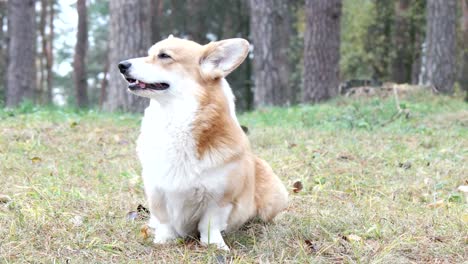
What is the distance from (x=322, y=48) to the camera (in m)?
10.8

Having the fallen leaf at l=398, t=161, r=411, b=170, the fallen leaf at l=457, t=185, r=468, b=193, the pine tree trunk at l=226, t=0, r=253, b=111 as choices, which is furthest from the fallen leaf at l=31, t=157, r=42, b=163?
the pine tree trunk at l=226, t=0, r=253, b=111

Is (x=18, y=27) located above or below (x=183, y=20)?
below

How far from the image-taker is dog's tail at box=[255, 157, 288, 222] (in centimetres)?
355

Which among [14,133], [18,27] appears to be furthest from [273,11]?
[14,133]

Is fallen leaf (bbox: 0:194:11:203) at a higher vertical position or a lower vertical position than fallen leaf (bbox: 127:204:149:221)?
higher

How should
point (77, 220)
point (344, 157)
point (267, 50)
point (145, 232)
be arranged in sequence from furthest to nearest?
point (267, 50), point (344, 157), point (77, 220), point (145, 232)

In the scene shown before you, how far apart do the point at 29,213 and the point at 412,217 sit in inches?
98.1

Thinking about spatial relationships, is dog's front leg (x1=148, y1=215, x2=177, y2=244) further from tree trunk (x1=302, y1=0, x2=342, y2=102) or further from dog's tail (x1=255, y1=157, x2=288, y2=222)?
tree trunk (x1=302, y1=0, x2=342, y2=102)

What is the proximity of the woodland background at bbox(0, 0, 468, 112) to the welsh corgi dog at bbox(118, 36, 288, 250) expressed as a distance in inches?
244

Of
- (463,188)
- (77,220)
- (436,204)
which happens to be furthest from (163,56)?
(463,188)

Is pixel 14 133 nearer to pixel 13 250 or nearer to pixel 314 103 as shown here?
pixel 13 250

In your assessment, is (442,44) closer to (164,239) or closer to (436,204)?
(436,204)

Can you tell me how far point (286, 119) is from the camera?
8633 millimetres

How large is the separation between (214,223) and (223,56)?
0.95 meters
